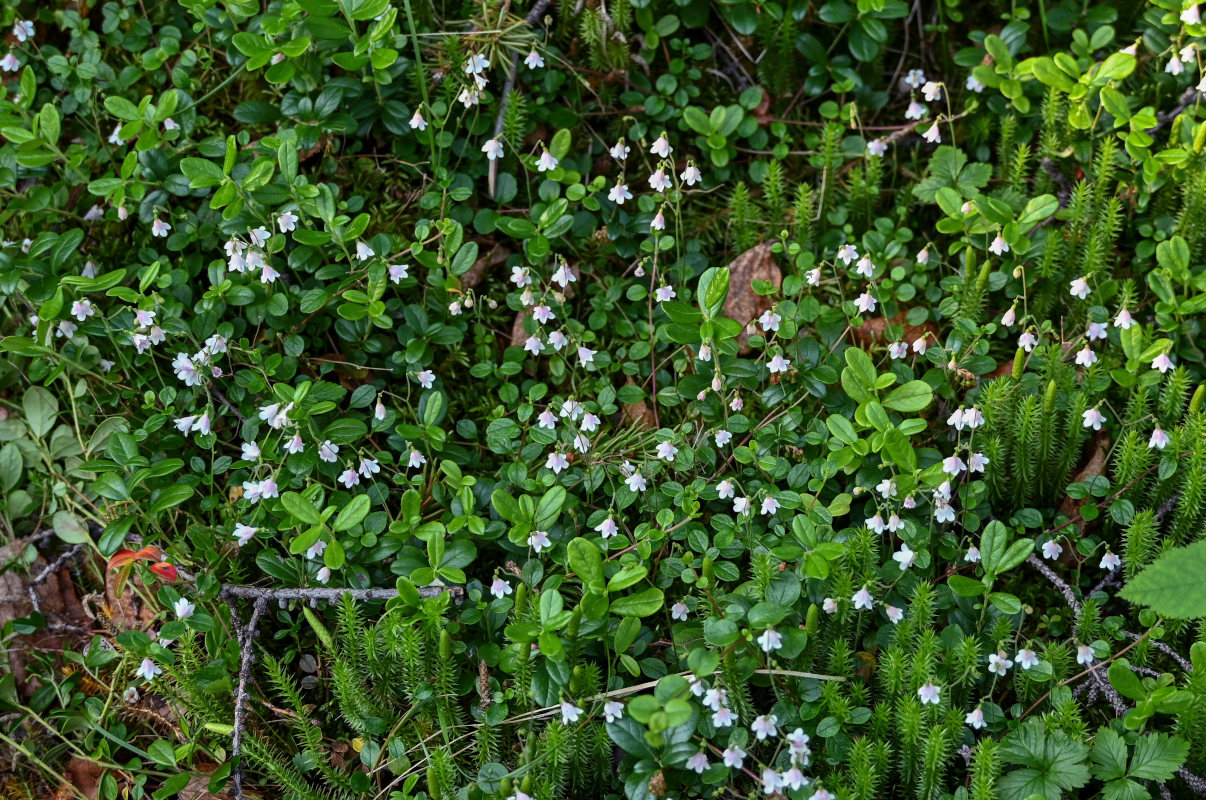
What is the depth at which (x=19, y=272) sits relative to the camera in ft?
10.6

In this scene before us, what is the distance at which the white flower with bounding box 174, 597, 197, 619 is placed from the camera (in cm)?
284

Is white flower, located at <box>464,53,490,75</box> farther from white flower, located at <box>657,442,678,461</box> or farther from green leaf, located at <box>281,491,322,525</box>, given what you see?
green leaf, located at <box>281,491,322,525</box>

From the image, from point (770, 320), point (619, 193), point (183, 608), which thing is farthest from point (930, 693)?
point (183, 608)

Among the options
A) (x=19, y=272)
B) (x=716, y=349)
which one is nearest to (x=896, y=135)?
(x=716, y=349)

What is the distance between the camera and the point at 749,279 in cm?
361

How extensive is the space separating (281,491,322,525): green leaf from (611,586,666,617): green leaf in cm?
92

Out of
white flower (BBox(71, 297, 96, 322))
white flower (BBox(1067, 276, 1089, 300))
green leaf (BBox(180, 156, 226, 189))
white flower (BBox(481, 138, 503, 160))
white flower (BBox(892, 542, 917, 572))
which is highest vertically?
green leaf (BBox(180, 156, 226, 189))

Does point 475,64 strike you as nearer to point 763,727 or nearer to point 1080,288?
point 1080,288

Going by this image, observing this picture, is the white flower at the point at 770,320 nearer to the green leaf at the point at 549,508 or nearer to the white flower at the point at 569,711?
the green leaf at the point at 549,508

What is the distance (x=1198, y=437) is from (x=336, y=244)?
2.88 meters

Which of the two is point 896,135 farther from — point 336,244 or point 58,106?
point 58,106

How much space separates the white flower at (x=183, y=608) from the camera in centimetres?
284

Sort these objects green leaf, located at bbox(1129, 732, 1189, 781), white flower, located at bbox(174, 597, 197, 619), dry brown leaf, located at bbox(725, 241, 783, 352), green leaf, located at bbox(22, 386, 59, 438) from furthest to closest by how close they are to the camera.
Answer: dry brown leaf, located at bbox(725, 241, 783, 352) → green leaf, located at bbox(22, 386, 59, 438) → white flower, located at bbox(174, 597, 197, 619) → green leaf, located at bbox(1129, 732, 1189, 781)

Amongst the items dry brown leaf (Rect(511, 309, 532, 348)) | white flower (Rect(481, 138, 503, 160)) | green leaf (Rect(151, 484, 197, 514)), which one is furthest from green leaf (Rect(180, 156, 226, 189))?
dry brown leaf (Rect(511, 309, 532, 348))
